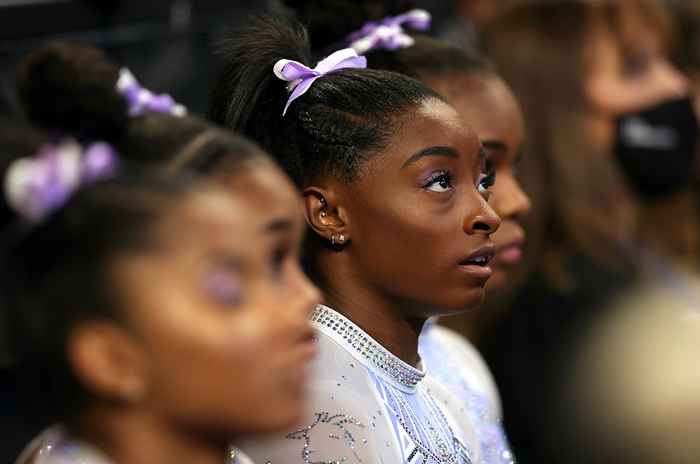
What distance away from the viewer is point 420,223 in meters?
1.64

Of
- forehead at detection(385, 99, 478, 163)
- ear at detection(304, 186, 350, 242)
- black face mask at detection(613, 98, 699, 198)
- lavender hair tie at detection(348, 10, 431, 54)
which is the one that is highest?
forehead at detection(385, 99, 478, 163)

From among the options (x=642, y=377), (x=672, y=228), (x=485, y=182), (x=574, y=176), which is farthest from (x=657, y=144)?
(x=485, y=182)

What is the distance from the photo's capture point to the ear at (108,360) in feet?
3.67

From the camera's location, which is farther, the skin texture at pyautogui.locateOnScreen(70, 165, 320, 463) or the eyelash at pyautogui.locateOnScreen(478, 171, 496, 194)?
the eyelash at pyautogui.locateOnScreen(478, 171, 496, 194)

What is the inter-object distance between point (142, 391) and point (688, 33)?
119 inches

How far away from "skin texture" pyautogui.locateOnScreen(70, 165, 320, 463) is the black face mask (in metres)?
2.37

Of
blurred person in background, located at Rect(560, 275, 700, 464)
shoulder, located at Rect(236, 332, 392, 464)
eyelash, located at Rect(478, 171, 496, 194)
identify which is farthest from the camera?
blurred person in background, located at Rect(560, 275, 700, 464)

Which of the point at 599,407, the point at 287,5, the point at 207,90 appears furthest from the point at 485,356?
the point at 287,5

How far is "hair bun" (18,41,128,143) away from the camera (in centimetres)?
119

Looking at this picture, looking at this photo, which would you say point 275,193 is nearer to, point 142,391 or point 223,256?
point 223,256

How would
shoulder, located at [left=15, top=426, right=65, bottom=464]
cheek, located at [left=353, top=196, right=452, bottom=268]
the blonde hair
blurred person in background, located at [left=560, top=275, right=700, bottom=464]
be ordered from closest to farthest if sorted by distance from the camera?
1. shoulder, located at [left=15, top=426, right=65, bottom=464]
2. cheek, located at [left=353, top=196, right=452, bottom=268]
3. blurred person in background, located at [left=560, top=275, right=700, bottom=464]
4. the blonde hair

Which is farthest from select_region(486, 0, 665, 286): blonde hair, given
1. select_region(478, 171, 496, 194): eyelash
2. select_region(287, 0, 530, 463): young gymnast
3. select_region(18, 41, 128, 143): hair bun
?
select_region(18, 41, 128, 143): hair bun

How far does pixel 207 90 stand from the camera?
273cm

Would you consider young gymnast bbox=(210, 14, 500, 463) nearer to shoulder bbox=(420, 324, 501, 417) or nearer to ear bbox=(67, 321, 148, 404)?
shoulder bbox=(420, 324, 501, 417)
